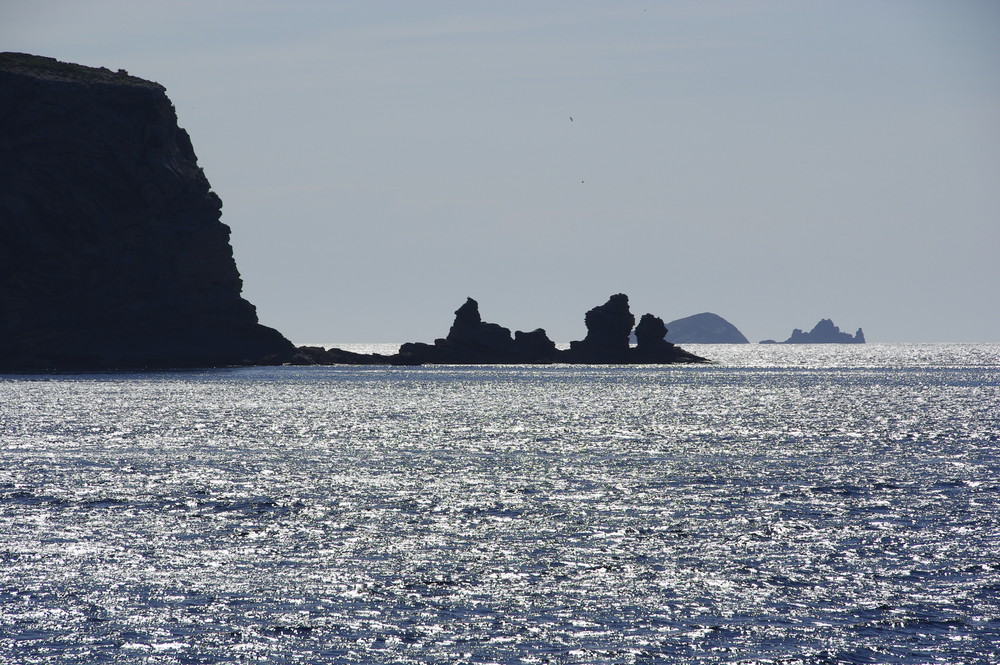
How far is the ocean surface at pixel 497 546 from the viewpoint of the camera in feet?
71.7

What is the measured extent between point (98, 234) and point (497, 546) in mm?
139126

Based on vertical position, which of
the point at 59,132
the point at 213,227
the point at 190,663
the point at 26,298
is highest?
the point at 59,132

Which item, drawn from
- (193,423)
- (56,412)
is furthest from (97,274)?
(193,423)

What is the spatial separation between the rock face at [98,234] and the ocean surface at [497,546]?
284ft

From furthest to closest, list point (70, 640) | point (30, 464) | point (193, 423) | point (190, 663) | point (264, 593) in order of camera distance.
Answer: point (193, 423) → point (30, 464) → point (264, 593) → point (70, 640) → point (190, 663)

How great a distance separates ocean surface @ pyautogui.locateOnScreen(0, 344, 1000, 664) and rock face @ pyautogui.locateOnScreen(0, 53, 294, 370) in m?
86.7

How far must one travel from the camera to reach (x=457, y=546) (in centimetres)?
3097

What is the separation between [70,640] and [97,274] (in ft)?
467

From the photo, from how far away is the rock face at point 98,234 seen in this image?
150000 millimetres

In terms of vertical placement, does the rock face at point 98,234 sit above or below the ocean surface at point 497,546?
above

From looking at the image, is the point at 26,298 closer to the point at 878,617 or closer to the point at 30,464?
the point at 30,464

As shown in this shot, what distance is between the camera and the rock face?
150 meters

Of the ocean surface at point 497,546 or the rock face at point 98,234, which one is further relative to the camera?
the rock face at point 98,234

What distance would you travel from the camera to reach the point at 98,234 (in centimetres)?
15450
